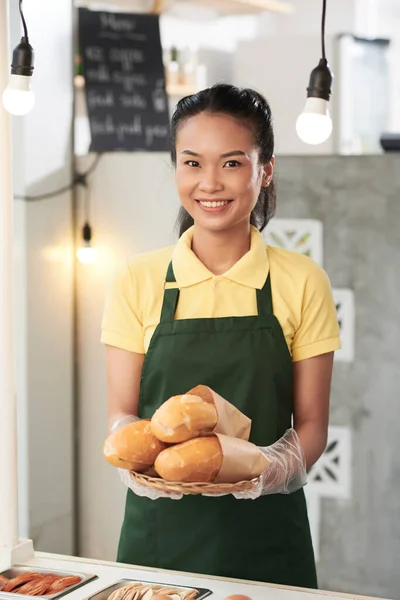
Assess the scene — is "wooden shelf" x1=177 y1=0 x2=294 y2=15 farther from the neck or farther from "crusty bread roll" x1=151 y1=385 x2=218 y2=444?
"crusty bread roll" x1=151 y1=385 x2=218 y2=444

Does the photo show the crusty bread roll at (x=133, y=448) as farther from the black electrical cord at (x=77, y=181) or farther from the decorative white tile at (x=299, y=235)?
the black electrical cord at (x=77, y=181)

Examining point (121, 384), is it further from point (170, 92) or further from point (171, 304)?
point (170, 92)

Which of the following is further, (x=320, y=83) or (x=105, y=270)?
(x=105, y=270)

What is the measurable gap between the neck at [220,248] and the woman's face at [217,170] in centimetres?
10

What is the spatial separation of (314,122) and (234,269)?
0.45 meters

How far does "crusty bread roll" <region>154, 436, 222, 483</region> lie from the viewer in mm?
1695

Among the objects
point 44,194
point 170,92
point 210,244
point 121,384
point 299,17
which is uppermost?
point 299,17

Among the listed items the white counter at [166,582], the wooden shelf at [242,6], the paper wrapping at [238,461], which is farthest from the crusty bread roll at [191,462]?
the wooden shelf at [242,6]

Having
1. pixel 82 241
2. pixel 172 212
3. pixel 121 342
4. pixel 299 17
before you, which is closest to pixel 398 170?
pixel 172 212

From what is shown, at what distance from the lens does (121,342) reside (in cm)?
219

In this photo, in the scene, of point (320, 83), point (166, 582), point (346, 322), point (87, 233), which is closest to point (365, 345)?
point (346, 322)

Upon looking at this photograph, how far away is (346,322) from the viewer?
11.4 feet

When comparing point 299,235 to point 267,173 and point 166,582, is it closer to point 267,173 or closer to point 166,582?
point 267,173

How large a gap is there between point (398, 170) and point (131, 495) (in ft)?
5.78
